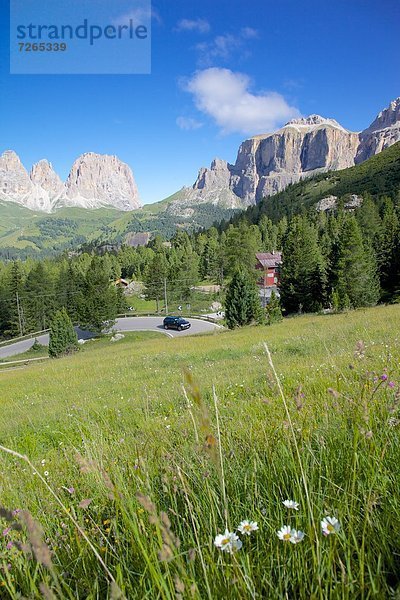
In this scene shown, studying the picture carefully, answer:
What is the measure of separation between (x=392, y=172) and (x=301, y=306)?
128m

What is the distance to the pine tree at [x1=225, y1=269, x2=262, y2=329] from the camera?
123ft

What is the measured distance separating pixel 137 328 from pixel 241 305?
102 feet

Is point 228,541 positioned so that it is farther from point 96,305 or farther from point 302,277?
point 96,305

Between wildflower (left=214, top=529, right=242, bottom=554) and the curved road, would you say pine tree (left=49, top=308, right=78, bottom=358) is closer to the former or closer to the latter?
the curved road

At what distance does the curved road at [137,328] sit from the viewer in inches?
2227

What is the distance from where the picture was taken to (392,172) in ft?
471

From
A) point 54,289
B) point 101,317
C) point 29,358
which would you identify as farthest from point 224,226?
point 29,358

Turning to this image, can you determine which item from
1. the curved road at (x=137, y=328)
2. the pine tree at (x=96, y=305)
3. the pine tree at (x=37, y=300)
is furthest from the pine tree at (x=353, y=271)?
the pine tree at (x=37, y=300)

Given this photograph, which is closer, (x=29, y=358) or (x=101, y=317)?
(x=29, y=358)

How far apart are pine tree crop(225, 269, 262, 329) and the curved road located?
16141mm

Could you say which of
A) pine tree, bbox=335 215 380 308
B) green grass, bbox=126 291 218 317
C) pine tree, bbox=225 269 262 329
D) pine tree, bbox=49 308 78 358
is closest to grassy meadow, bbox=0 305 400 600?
pine tree, bbox=225 269 262 329

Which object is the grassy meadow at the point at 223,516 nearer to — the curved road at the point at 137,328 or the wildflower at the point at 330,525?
the wildflower at the point at 330,525

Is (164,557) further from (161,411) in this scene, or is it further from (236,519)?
(161,411)

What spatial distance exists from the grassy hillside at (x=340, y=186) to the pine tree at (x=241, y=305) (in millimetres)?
108289
